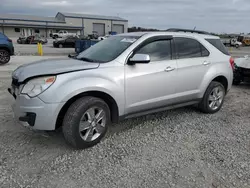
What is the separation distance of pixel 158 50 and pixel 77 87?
5.33 ft

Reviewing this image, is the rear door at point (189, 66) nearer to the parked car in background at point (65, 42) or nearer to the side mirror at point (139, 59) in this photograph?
the side mirror at point (139, 59)

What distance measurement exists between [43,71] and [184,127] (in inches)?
101

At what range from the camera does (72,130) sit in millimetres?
3055

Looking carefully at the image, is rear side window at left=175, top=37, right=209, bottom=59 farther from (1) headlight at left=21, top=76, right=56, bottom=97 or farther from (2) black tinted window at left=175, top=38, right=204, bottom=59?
(1) headlight at left=21, top=76, right=56, bottom=97

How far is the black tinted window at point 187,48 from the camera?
4.18 m

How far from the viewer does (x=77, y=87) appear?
3.03 metres

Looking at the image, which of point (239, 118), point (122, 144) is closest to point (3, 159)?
point (122, 144)

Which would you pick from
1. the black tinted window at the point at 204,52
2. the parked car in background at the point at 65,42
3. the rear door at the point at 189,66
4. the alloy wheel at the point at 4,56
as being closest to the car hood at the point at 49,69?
the rear door at the point at 189,66

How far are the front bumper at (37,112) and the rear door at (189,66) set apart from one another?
219 cm

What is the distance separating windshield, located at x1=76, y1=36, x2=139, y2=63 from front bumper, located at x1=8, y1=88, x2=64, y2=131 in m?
1.10

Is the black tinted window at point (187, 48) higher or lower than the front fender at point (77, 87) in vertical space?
higher

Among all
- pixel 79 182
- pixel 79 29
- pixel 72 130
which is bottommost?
pixel 79 182

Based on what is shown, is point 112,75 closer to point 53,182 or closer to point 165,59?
point 165,59

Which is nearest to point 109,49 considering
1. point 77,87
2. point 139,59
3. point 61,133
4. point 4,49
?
point 139,59
